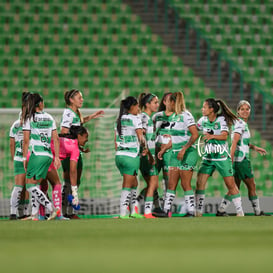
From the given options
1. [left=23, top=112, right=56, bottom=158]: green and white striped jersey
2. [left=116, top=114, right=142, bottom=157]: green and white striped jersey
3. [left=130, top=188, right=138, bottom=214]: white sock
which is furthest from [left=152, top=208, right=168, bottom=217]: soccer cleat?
[left=23, top=112, right=56, bottom=158]: green and white striped jersey

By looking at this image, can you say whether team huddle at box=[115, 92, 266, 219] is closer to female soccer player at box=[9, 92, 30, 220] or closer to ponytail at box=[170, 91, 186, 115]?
ponytail at box=[170, 91, 186, 115]

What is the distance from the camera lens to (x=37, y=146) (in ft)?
31.2

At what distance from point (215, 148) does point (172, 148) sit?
1.96ft

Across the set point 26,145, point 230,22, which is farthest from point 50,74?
point 26,145

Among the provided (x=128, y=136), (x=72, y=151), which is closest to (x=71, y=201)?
(x=72, y=151)

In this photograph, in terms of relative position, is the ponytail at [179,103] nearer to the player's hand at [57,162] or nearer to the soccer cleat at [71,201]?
the soccer cleat at [71,201]

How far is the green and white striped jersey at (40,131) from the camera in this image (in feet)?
31.2

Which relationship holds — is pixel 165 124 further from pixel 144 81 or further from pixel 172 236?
pixel 144 81

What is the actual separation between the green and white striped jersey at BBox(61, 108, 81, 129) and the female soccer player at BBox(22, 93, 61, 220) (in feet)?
1.91

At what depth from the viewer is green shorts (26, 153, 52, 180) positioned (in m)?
9.41

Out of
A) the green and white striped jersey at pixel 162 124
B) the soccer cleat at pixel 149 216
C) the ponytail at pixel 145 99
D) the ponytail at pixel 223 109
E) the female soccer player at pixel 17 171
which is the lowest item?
the soccer cleat at pixel 149 216

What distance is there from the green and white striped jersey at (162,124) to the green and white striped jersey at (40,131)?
1841 mm

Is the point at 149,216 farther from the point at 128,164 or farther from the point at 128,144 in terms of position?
the point at 128,144

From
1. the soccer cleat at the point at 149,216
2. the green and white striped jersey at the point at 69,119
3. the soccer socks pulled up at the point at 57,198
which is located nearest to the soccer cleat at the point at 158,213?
the soccer cleat at the point at 149,216
